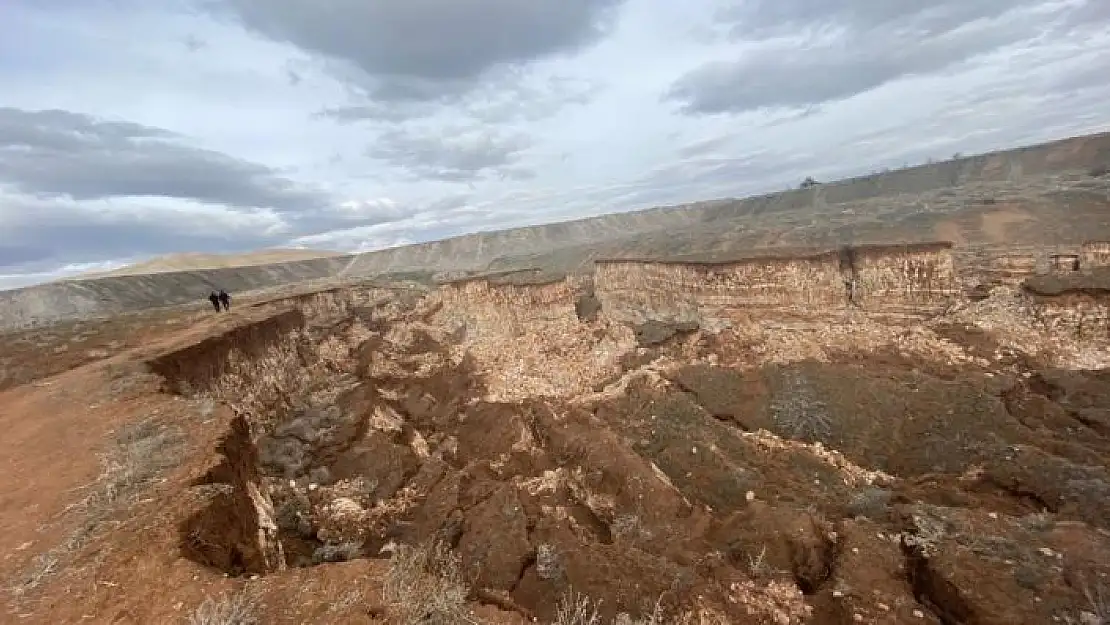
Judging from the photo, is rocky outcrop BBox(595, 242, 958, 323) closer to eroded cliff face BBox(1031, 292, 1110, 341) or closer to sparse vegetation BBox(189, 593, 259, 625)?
eroded cliff face BBox(1031, 292, 1110, 341)

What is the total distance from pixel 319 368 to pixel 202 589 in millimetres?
18053

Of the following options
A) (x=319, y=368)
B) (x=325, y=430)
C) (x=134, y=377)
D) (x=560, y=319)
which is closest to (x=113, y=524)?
(x=134, y=377)

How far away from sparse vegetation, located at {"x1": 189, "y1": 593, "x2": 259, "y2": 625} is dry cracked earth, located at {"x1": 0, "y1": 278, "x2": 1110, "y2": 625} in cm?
3

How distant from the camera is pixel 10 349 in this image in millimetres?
19719

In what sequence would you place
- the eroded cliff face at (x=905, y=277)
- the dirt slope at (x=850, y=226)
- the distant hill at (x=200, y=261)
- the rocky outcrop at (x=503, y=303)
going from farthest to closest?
1. the distant hill at (x=200, y=261)
2. the dirt slope at (x=850, y=226)
3. the rocky outcrop at (x=503, y=303)
4. the eroded cliff face at (x=905, y=277)

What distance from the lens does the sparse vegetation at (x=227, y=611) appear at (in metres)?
4.27

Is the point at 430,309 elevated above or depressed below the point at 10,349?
below

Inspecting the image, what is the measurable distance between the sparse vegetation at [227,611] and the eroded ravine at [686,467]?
131 centimetres

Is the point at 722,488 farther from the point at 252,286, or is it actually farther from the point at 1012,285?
the point at 252,286

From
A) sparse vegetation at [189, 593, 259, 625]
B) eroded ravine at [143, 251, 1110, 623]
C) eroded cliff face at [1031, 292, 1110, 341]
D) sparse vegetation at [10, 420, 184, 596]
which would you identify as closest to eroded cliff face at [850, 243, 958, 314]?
eroded ravine at [143, 251, 1110, 623]

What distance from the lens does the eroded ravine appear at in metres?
7.69

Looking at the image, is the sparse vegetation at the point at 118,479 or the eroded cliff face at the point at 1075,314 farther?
the eroded cliff face at the point at 1075,314

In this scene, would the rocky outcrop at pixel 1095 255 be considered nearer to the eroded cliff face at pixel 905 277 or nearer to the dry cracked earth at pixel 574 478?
the dry cracked earth at pixel 574 478

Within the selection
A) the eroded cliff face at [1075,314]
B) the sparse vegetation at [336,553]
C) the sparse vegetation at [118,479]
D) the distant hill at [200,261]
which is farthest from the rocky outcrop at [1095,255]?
the distant hill at [200,261]
